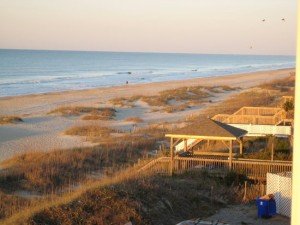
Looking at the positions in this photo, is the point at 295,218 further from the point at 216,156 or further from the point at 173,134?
the point at 216,156

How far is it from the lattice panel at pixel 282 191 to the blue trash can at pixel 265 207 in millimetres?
462

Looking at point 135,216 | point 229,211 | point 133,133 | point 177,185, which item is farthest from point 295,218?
point 133,133

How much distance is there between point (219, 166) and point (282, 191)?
407cm

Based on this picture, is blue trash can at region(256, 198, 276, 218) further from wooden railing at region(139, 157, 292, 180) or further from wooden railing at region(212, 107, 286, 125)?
wooden railing at region(212, 107, 286, 125)

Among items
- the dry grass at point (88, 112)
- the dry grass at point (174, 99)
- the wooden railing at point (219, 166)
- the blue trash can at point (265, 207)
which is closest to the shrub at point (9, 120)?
the dry grass at point (88, 112)

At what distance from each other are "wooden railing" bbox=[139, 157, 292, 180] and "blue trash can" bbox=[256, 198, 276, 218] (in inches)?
132

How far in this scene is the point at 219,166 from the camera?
18.0 metres

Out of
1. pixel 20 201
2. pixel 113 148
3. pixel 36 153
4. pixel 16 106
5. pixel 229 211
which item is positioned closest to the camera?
pixel 229 211

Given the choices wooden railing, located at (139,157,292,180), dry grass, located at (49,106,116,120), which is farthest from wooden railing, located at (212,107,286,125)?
dry grass, located at (49,106,116,120)

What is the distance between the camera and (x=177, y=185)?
52.0 feet

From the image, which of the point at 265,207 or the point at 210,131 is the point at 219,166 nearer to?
the point at 210,131

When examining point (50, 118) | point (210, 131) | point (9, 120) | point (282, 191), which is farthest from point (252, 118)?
point (50, 118)

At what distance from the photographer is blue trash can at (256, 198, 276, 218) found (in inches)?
531

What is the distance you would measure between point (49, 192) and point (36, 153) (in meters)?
6.13
